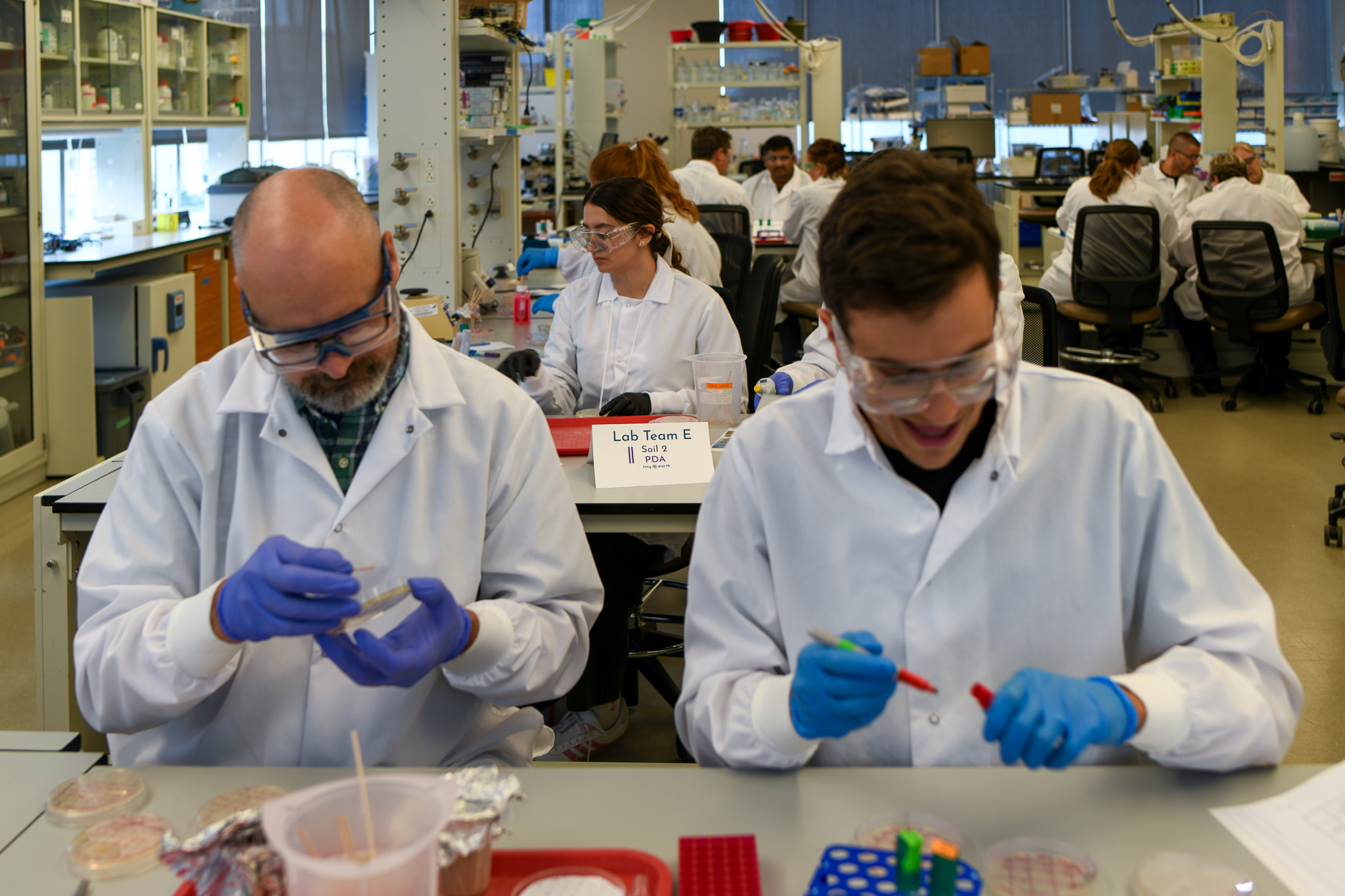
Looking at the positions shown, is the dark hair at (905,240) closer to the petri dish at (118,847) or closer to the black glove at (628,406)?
the petri dish at (118,847)

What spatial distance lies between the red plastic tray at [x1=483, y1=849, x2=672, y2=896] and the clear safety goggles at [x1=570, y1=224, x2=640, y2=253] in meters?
2.13

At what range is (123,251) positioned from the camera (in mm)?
4914

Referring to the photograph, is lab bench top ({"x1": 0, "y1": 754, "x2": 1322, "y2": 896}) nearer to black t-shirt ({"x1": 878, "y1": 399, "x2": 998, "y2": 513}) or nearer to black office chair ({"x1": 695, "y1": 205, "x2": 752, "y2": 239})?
black t-shirt ({"x1": 878, "y1": 399, "x2": 998, "y2": 513})

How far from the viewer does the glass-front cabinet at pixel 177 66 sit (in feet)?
20.2

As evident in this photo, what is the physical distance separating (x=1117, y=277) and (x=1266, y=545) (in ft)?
7.20

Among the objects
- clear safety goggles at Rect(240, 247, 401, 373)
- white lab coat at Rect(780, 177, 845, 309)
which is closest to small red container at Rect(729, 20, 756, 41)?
white lab coat at Rect(780, 177, 845, 309)

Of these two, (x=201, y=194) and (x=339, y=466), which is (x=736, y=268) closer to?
(x=339, y=466)

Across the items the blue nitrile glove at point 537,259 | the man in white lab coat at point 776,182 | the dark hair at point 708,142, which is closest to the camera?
the blue nitrile glove at point 537,259

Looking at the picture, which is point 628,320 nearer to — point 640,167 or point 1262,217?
point 640,167


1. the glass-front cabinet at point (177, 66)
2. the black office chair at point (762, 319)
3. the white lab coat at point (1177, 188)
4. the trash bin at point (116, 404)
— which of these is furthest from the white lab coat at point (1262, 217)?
the glass-front cabinet at point (177, 66)

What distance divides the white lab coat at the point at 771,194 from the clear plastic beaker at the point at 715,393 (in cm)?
490

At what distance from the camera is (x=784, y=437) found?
120cm

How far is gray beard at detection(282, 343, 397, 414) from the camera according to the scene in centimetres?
131

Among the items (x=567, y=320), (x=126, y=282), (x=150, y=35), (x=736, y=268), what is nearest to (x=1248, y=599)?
(x=567, y=320)
